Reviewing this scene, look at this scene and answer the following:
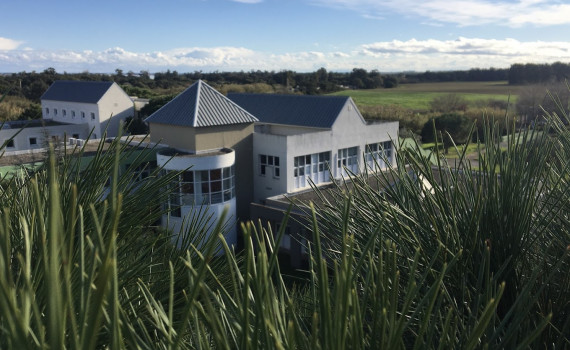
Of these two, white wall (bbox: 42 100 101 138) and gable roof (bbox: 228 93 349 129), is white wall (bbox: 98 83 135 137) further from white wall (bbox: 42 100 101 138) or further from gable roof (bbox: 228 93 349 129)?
gable roof (bbox: 228 93 349 129)

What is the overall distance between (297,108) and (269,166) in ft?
14.4

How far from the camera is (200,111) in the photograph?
19484 mm

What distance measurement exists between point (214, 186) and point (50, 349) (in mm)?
17467

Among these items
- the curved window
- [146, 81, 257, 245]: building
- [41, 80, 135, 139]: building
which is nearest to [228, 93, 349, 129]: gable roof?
[146, 81, 257, 245]: building

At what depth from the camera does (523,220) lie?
2.67 meters

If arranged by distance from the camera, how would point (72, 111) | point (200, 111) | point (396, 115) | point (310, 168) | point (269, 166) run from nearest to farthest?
1. point (200, 111)
2. point (269, 166)
3. point (310, 168)
4. point (72, 111)
5. point (396, 115)

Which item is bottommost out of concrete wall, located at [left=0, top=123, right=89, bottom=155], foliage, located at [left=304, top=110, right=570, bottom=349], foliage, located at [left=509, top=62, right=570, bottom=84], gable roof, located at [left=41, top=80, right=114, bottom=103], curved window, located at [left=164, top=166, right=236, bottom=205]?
curved window, located at [left=164, top=166, right=236, bottom=205]

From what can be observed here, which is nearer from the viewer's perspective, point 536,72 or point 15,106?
point 15,106

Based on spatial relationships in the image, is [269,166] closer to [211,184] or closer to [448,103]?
[211,184]

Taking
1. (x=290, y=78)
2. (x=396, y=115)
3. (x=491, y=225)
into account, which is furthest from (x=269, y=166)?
(x=290, y=78)

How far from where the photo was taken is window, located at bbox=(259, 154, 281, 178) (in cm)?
2071

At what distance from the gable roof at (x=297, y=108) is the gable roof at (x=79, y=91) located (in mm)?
11269

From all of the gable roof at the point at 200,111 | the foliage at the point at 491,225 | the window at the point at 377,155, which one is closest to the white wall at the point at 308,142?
the window at the point at 377,155

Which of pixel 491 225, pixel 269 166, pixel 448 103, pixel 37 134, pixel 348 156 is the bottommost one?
pixel 269 166
